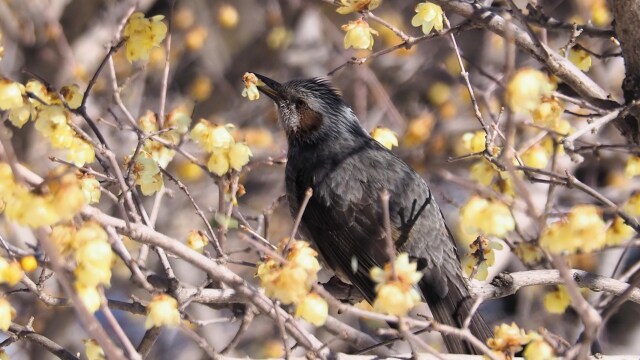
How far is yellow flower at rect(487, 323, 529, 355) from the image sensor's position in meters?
2.38

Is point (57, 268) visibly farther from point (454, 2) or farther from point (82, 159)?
point (454, 2)

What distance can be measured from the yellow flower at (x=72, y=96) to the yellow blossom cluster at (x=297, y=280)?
49.7 inches

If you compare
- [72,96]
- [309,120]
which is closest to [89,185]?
[72,96]

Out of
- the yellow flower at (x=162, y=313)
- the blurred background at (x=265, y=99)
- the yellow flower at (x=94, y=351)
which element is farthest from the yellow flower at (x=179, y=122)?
the blurred background at (x=265, y=99)

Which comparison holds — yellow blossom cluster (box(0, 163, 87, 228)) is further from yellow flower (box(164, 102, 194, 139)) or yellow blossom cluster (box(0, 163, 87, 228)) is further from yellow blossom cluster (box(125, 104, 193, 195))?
yellow flower (box(164, 102, 194, 139))

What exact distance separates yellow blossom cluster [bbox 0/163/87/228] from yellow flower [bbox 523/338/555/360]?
4.18 ft

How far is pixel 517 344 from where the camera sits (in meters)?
2.38

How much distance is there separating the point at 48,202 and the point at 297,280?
680mm

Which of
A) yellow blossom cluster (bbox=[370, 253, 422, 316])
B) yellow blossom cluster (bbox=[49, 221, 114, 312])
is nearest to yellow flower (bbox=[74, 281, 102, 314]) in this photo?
yellow blossom cluster (bbox=[49, 221, 114, 312])

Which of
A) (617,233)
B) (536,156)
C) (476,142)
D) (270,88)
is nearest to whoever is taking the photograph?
(617,233)

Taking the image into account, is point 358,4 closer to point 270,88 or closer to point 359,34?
point 359,34

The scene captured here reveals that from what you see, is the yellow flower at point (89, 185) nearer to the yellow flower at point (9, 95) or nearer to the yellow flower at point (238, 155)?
the yellow flower at point (9, 95)

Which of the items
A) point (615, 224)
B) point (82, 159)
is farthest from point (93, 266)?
point (615, 224)

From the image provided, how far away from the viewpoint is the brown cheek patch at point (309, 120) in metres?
4.86
